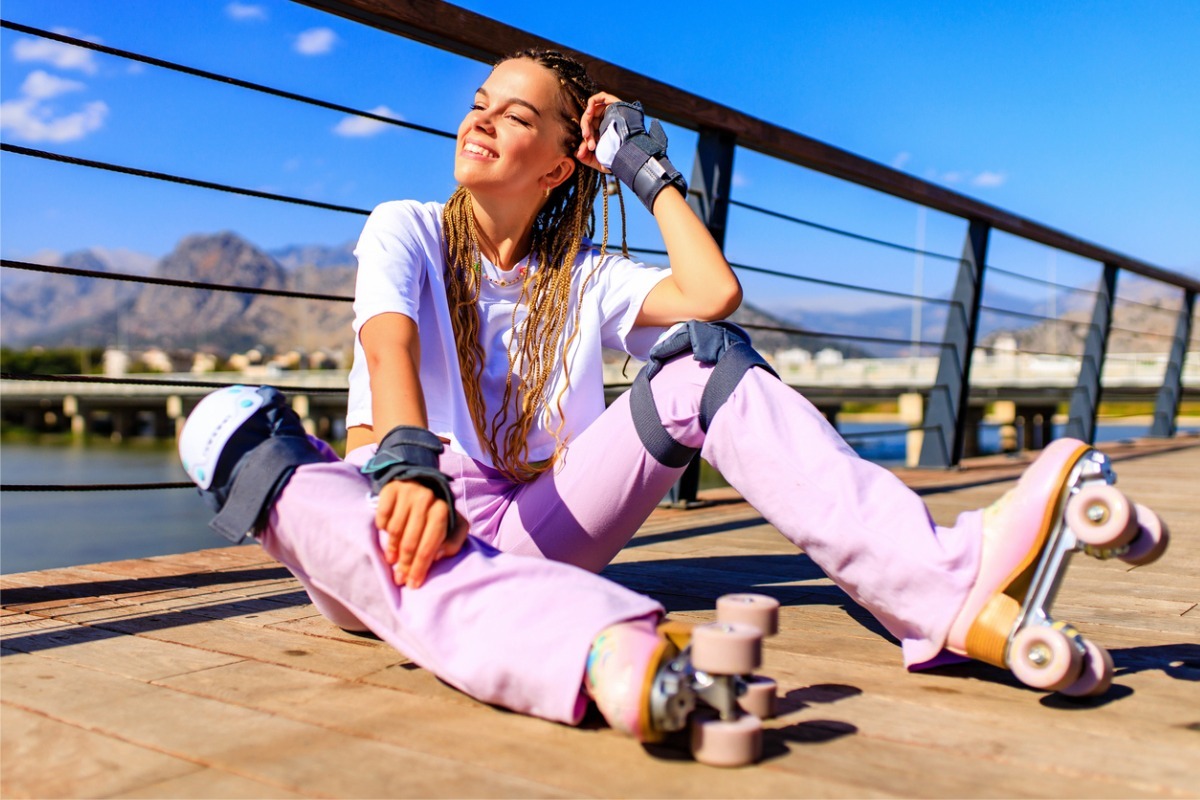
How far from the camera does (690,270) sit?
135 cm

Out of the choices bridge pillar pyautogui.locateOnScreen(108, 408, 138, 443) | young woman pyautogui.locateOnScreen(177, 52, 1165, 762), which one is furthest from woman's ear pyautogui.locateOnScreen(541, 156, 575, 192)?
bridge pillar pyautogui.locateOnScreen(108, 408, 138, 443)

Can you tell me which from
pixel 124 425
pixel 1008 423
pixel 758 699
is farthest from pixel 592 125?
pixel 124 425

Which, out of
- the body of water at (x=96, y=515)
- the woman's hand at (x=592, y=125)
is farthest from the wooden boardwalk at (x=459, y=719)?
the body of water at (x=96, y=515)

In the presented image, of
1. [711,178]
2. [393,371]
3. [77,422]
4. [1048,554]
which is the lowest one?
[77,422]

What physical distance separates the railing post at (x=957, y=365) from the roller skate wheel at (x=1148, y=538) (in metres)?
3.19

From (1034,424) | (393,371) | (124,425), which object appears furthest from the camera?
(124,425)

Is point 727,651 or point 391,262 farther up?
point 391,262

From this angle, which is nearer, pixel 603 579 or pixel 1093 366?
pixel 603 579

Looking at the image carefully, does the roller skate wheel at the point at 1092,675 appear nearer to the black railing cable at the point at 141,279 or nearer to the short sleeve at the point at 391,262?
the short sleeve at the point at 391,262

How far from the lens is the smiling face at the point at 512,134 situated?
4.58ft

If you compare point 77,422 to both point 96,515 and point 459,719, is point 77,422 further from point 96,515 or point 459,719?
point 459,719

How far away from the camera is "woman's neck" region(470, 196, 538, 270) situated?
4.74 ft

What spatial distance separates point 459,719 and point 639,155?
0.83m

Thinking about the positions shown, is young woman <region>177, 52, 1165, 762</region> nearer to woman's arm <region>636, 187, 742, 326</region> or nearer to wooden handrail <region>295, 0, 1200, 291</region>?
woman's arm <region>636, 187, 742, 326</region>
